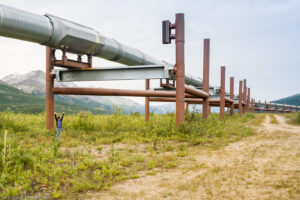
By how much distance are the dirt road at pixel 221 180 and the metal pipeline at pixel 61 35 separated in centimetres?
464

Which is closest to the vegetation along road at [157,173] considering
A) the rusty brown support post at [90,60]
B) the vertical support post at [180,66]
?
the vertical support post at [180,66]

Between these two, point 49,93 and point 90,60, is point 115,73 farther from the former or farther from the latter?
point 49,93

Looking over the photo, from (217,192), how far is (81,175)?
7.73ft

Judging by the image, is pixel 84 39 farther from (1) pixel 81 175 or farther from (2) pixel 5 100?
(2) pixel 5 100

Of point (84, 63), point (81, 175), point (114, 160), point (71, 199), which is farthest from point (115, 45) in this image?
point (71, 199)

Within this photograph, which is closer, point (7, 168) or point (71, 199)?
point (71, 199)

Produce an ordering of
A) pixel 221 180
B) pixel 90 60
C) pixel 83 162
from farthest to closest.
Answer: pixel 90 60 → pixel 83 162 → pixel 221 180

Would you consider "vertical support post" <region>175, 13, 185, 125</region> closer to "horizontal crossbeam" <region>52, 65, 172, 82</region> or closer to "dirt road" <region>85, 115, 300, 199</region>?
"horizontal crossbeam" <region>52, 65, 172, 82</region>

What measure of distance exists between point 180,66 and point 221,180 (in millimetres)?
5558

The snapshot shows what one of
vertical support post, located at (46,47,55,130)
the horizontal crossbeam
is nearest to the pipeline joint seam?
the horizontal crossbeam

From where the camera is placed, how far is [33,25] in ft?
25.8

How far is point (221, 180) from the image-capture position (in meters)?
4.25

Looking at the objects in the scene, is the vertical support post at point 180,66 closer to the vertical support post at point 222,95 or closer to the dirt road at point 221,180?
the dirt road at point 221,180

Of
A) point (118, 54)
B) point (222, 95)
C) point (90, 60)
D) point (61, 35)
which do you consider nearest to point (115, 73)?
point (90, 60)
